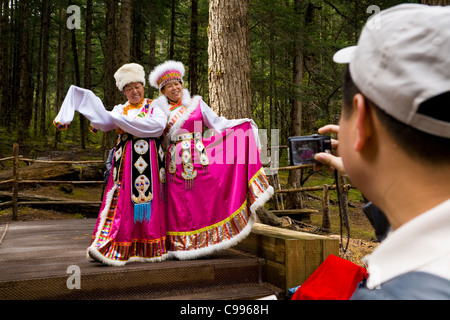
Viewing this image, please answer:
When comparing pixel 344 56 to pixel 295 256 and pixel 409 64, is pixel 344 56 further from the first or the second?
pixel 295 256

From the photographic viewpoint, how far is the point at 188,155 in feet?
13.5

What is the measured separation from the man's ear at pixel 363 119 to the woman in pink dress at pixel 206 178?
10.4 feet

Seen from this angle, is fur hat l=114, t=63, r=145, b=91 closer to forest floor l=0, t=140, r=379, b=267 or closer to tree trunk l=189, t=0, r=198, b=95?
forest floor l=0, t=140, r=379, b=267

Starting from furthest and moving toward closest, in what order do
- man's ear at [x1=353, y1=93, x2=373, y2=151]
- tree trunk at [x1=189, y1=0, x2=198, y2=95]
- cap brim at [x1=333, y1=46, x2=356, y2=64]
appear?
tree trunk at [x1=189, y1=0, x2=198, y2=95]
cap brim at [x1=333, y1=46, x2=356, y2=64]
man's ear at [x1=353, y1=93, x2=373, y2=151]

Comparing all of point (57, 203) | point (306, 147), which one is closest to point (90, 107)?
point (306, 147)

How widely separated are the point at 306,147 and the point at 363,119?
0.74 meters

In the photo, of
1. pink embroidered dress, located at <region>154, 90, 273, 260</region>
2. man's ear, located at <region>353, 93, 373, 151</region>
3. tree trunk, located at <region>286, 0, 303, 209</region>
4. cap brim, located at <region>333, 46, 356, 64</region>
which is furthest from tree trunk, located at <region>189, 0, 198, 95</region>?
man's ear, located at <region>353, 93, 373, 151</region>

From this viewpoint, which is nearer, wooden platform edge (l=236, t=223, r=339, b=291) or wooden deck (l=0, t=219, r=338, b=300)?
wooden deck (l=0, t=219, r=338, b=300)

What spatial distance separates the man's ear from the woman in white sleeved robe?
3296mm

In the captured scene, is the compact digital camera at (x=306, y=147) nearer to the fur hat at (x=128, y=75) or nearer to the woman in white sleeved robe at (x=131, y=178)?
the woman in white sleeved robe at (x=131, y=178)

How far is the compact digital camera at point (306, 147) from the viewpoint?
1426mm

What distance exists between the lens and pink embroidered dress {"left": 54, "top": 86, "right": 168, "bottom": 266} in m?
3.73

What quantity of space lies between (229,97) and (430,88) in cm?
467
